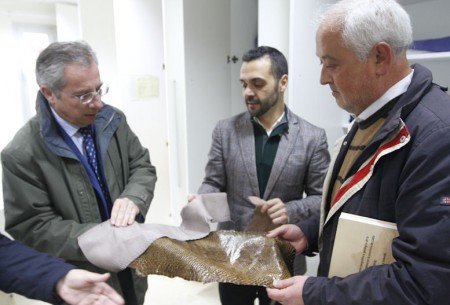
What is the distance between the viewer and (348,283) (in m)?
0.72

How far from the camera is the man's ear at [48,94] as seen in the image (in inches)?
43.6

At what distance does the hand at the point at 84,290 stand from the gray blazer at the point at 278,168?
64 centimetres

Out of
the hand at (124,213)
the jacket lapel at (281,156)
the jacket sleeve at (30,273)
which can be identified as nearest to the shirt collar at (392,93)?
the jacket lapel at (281,156)

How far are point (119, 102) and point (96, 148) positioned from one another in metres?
1.73

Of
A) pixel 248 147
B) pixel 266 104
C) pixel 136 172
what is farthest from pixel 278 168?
pixel 136 172

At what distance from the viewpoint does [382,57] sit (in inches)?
29.3

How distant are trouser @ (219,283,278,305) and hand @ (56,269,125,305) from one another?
69 centimetres

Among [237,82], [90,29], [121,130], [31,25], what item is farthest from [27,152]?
[31,25]

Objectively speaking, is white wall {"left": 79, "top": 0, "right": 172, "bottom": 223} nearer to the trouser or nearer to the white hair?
the trouser

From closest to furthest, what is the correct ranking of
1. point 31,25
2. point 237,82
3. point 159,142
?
point 237,82 → point 159,142 → point 31,25

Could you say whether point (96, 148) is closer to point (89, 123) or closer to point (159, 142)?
point (89, 123)

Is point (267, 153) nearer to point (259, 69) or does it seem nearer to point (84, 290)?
point (259, 69)

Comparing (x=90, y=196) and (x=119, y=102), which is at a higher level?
(x=119, y=102)

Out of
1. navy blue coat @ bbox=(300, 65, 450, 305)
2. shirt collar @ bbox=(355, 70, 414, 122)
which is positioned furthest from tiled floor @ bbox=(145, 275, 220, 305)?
shirt collar @ bbox=(355, 70, 414, 122)
